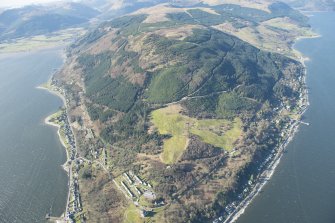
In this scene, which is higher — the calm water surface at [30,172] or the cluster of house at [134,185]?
the cluster of house at [134,185]

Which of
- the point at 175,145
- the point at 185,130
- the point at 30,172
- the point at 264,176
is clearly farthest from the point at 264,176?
the point at 30,172

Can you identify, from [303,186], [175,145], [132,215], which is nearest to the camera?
[132,215]

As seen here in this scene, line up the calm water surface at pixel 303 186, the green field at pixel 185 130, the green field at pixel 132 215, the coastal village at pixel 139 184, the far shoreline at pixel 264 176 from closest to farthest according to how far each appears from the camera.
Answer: the green field at pixel 132 215 → the calm water surface at pixel 303 186 → the far shoreline at pixel 264 176 → the coastal village at pixel 139 184 → the green field at pixel 185 130

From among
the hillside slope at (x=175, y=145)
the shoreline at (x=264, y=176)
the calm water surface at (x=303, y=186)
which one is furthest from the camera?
the hillside slope at (x=175, y=145)

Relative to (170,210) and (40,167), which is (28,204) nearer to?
(40,167)

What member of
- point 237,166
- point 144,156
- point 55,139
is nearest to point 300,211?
point 237,166

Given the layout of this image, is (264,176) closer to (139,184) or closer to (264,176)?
(264,176)

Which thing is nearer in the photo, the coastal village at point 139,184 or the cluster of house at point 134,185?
the coastal village at point 139,184

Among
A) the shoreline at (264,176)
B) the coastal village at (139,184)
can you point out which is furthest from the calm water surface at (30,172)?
the shoreline at (264,176)

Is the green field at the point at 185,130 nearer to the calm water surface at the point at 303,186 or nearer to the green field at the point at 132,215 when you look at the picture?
the calm water surface at the point at 303,186
